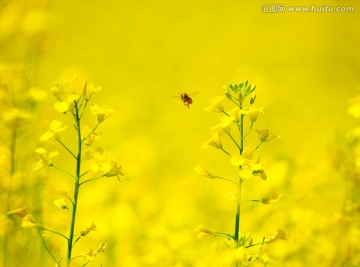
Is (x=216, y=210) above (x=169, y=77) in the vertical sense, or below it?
below

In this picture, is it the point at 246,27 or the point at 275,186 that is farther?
the point at 246,27

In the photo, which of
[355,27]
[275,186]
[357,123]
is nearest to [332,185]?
[275,186]

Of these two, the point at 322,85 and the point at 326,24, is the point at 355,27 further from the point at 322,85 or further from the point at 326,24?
the point at 322,85

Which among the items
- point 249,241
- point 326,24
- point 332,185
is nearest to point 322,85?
point 326,24

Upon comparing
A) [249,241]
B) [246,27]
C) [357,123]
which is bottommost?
[249,241]

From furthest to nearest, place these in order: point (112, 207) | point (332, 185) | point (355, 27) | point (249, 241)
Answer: point (355, 27)
point (112, 207)
point (332, 185)
point (249, 241)

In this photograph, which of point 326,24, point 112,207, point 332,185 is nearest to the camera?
point 332,185
